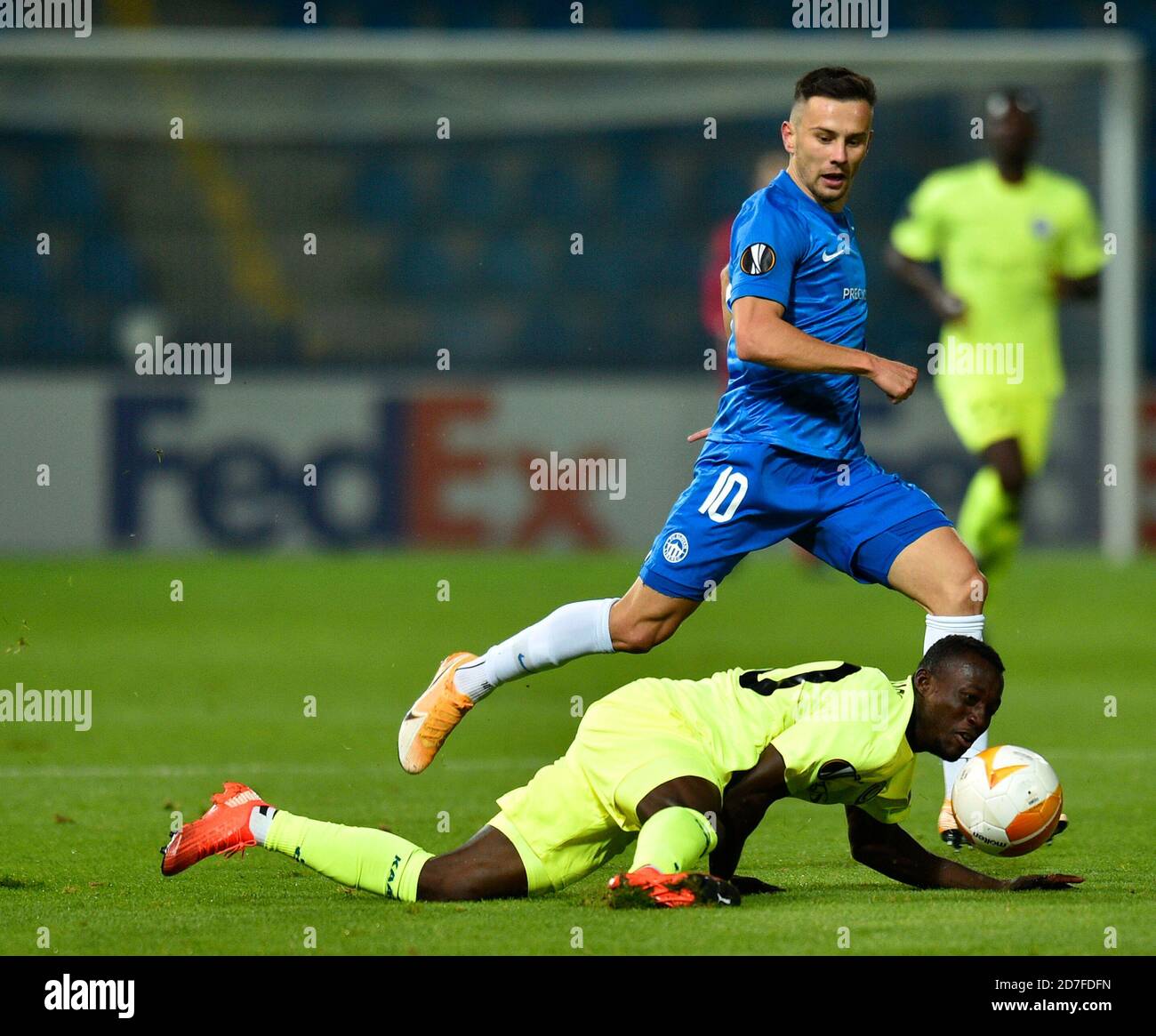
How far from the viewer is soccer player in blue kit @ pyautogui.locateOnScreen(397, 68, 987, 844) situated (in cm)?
536

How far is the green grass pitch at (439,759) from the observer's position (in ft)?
14.3

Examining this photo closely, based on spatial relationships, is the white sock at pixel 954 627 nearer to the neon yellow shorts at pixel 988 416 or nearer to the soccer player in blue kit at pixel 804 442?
the soccer player in blue kit at pixel 804 442

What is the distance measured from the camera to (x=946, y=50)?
639 inches

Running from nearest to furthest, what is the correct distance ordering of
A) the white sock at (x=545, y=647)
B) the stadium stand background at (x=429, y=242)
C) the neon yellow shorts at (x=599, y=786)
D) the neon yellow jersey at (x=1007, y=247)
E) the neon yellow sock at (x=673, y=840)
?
the neon yellow sock at (x=673, y=840) < the neon yellow shorts at (x=599, y=786) < the white sock at (x=545, y=647) < the neon yellow jersey at (x=1007, y=247) < the stadium stand background at (x=429, y=242)

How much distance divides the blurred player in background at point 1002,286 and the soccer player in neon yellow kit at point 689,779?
13.9ft

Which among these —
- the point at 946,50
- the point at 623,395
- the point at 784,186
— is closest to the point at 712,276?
the point at 623,395

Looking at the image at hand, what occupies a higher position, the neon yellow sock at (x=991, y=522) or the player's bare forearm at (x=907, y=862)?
the neon yellow sock at (x=991, y=522)

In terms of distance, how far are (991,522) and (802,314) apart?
353 centimetres

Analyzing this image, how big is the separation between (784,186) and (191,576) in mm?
10374

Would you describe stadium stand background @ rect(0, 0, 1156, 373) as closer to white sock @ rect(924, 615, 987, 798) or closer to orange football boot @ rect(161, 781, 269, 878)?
white sock @ rect(924, 615, 987, 798)

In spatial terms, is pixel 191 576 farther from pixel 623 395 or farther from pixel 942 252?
pixel 942 252

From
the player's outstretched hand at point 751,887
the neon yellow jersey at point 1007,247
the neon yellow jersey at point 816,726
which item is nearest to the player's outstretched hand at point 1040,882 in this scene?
the neon yellow jersey at point 816,726

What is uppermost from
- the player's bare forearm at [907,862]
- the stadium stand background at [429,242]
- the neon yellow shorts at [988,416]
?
the stadium stand background at [429,242]

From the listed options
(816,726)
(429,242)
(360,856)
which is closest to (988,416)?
(816,726)
